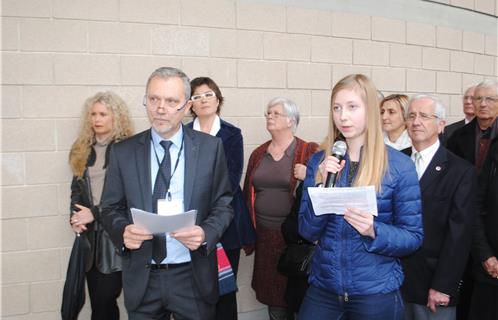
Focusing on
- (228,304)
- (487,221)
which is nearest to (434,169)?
(487,221)

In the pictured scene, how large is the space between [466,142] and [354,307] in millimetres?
2322

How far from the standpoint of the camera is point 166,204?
1834mm

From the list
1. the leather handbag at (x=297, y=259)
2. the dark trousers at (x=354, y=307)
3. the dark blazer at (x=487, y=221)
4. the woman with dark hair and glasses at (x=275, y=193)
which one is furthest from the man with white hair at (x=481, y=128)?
the dark trousers at (x=354, y=307)

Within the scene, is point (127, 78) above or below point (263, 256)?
above

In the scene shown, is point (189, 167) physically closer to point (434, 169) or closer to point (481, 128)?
point (434, 169)

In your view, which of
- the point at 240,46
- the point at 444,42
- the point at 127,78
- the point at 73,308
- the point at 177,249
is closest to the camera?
the point at 177,249

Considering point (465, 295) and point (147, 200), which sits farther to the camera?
point (465, 295)

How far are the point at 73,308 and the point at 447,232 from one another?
7.91 ft


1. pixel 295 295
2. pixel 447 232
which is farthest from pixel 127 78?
pixel 447 232

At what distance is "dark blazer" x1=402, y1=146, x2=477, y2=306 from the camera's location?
228cm

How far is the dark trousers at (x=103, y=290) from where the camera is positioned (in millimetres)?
2834

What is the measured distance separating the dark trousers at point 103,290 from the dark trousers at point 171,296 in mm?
970

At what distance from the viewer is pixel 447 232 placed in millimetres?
2324

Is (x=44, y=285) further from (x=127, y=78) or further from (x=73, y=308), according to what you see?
(x=127, y=78)
